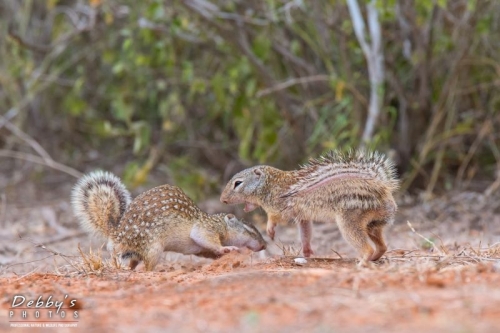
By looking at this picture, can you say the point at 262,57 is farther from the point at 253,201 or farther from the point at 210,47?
the point at 253,201

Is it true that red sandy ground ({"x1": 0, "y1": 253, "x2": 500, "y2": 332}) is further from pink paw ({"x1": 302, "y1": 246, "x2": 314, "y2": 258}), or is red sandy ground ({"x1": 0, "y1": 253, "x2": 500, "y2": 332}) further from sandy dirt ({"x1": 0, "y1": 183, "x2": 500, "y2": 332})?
pink paw ({"x1": 302, "y1": 246, "x2": 314, "y2": 258})

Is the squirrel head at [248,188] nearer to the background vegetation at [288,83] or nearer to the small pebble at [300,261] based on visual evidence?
the small pebble at [300,261]

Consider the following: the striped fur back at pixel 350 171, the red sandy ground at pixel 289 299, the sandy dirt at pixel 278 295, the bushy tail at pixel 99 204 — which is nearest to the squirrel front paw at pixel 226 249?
the sandy dirt at pixel 278 295

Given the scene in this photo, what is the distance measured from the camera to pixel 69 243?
8812 millimetres

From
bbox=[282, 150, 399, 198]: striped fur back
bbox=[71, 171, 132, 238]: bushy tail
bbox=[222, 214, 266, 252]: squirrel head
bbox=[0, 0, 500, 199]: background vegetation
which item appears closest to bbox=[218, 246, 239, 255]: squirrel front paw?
bbox=[222, 214, 266, 252]: squirrel head

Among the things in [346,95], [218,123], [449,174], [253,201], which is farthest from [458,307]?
[218,123]

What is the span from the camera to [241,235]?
666 cm

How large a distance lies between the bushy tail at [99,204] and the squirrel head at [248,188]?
2.83ft

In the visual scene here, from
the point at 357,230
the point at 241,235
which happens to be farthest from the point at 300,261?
the point at 241,235

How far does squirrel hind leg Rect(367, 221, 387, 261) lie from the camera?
18.9ft

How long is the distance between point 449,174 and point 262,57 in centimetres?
280

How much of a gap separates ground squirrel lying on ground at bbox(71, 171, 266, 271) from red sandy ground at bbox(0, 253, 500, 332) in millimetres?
793

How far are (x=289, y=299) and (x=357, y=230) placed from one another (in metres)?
1.78

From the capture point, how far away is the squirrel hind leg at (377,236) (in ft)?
18.9
